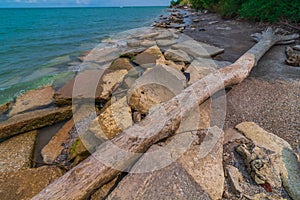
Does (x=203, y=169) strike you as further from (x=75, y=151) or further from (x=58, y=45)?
(x=58, y=45)

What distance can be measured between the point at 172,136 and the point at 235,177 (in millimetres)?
753

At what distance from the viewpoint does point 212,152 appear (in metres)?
1.73

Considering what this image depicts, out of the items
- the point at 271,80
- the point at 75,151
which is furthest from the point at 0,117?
the point at 271,80

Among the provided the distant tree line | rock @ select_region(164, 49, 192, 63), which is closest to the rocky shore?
rock @ select_region(164, 49, 192, 63)

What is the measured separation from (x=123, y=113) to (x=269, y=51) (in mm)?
5250

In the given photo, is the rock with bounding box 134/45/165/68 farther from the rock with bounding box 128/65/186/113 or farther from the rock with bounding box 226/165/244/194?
the rock with bounding box 226/165/244/194

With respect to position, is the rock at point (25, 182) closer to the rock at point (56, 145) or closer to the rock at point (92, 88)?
the rock at point (56, 145)

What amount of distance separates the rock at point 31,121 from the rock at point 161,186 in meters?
2.07

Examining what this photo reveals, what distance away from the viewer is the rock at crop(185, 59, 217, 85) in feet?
11.5

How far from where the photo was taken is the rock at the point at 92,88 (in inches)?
131

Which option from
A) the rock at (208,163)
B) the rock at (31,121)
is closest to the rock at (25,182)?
the rock at (31,121)

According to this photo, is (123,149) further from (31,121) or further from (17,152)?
(31,121)

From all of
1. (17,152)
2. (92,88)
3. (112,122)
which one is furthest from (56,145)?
(92,88)

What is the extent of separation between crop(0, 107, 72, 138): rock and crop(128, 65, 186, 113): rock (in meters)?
1.37
